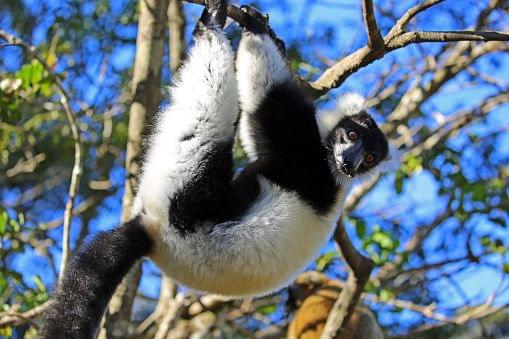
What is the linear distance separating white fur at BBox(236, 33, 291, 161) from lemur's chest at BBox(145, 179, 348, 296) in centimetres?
55

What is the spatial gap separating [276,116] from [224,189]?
2.43 feet

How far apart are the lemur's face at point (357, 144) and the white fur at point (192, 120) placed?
0.91m

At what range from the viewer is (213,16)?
4074 mm

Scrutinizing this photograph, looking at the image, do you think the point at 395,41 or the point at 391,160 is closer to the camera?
the point at 395,41

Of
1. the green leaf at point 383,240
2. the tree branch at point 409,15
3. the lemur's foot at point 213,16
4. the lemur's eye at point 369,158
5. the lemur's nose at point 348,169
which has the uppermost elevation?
the lemur's foot at point 213,16

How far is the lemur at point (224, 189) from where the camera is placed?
3768mm

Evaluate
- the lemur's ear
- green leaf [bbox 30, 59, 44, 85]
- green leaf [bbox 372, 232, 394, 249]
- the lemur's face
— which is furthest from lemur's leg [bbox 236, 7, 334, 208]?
green leaf [bbox 372, 232, 394, 249]

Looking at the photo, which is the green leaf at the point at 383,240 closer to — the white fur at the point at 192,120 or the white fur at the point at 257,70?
the white fur at the point at 257,70

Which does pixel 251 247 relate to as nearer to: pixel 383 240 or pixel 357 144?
pixel 357 144

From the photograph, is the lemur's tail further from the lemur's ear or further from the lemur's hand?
the lemur's ear

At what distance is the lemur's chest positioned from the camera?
154 inches

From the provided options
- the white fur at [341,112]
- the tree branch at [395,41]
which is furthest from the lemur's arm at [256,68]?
the white fur at [341,112]

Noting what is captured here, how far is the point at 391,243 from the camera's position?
611 cm

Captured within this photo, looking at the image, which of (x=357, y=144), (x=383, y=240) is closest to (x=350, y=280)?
(x=383, y=240)
